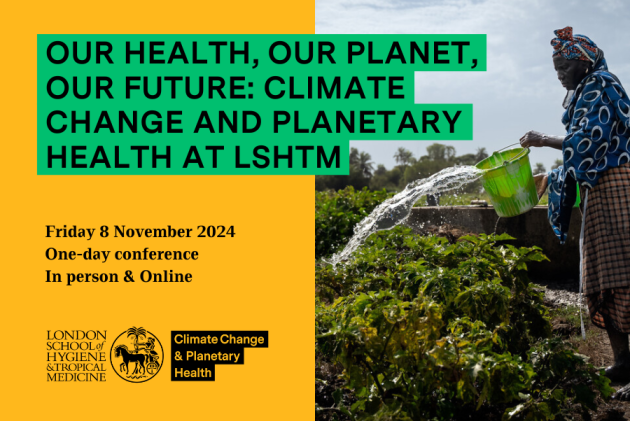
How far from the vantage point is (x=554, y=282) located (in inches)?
238

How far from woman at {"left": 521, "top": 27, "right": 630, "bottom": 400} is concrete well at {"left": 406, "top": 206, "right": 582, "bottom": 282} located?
2.66 metres

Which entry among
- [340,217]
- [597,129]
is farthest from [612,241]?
[340,217]

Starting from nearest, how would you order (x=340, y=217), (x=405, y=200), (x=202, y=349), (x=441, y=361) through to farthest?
(x=441, y=361), (x=202, y=349), (x=405, y=200), (x=340, y=217)

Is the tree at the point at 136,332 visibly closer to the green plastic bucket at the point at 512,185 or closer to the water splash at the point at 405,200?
the water splash at the point at 405,200

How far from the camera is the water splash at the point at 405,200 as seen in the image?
4.57 m

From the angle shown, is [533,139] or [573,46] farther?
[533,139]

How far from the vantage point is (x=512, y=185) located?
3.98 m

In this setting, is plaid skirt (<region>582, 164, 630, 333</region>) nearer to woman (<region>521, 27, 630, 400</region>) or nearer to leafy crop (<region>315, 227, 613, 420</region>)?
woman (<region>521, 27, 630, 400</region>)

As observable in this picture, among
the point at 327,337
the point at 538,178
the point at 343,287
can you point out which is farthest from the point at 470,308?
the point at 538,178

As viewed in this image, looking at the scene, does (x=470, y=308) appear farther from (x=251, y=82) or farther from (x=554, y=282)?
(x=554, y=282)

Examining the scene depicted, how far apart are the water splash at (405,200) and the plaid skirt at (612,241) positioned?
0.90 m

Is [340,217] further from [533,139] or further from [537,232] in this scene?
[533,139]

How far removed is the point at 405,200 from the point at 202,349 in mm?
3211

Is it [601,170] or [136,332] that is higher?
[601,170]
